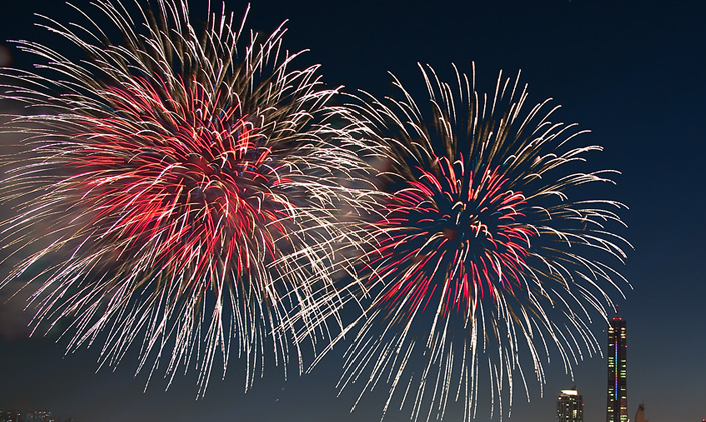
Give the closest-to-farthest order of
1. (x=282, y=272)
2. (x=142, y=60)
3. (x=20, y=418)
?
(x=142, y=60)
(x=282, y=272)
(x=20, y=418)

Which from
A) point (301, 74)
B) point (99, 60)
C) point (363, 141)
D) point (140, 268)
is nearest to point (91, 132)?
point (99, 60)

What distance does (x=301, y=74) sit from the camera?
68.0 ft

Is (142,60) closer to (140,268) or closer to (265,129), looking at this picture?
(265,129)

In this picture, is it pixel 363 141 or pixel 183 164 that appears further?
pixel 363 141

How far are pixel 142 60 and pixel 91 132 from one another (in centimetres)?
280

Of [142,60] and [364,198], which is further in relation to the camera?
[364,198]

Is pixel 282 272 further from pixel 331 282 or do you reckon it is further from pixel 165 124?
pixel 165 124

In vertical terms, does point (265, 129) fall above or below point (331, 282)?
above

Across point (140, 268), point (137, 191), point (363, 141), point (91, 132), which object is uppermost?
point (363, 141)

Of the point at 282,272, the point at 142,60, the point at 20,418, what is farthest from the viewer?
the point at 20,418

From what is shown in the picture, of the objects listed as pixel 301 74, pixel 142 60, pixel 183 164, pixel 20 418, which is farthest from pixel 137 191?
pixel 20 418

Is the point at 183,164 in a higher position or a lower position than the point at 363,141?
lower

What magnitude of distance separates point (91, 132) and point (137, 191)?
234cm

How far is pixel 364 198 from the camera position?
69.6 ft
